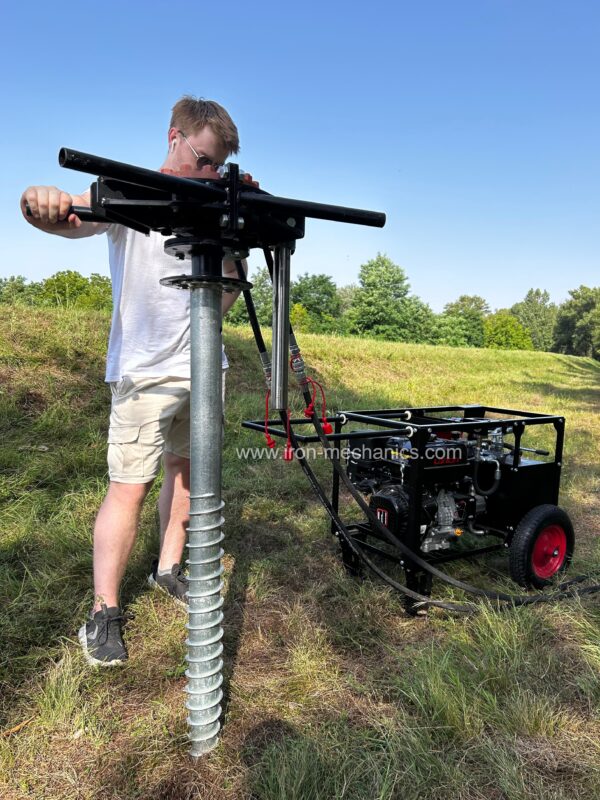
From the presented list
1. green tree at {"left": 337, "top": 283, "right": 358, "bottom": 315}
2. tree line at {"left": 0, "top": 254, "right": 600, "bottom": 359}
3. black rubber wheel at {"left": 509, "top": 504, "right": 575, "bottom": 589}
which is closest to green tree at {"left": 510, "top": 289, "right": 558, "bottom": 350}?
tree line at {"left": 0, "top": 254, "right": 600, "bottom": 359}

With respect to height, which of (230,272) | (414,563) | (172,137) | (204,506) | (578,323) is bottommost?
(414,563)

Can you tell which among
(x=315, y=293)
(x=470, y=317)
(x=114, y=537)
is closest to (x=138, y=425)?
(x=114, y=537)

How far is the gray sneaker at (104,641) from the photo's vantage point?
2.10m

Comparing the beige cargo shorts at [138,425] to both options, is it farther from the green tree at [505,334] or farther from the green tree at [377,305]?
the green tree at [505,334]

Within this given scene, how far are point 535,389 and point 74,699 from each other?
1394 cm

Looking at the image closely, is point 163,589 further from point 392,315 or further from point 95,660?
point 392,315

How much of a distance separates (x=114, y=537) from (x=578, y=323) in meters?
73.7

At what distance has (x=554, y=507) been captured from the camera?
122 inches

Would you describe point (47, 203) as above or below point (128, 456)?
above

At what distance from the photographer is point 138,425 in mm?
2180

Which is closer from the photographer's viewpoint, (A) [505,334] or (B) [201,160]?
(B) [201,160]

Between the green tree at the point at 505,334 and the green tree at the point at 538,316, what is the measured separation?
857 centimetres

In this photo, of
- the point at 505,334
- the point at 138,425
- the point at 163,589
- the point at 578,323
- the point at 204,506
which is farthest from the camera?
the point at 505,334

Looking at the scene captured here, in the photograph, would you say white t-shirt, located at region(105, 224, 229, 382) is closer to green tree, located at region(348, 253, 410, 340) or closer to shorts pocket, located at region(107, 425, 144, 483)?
shorts pocket, located at region(107, 425, 144, 483)
